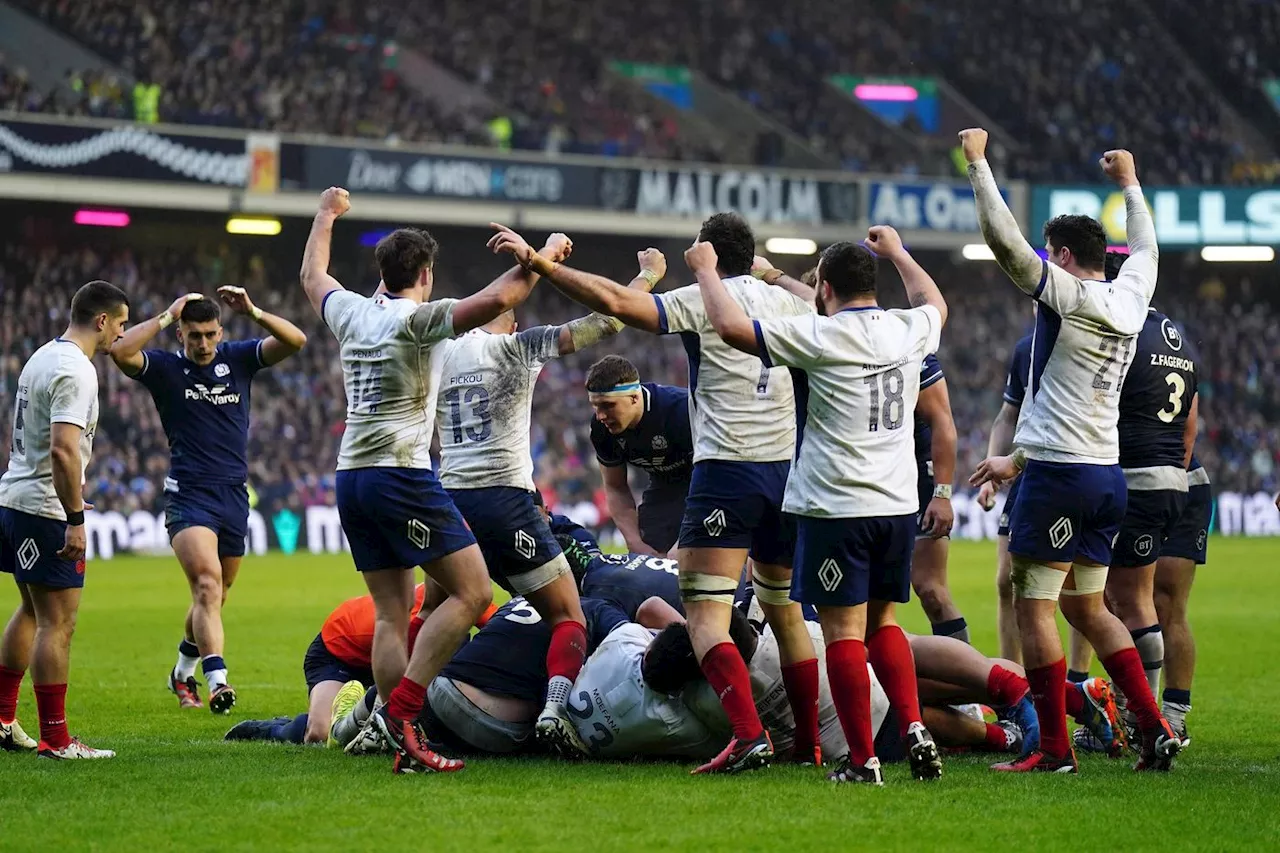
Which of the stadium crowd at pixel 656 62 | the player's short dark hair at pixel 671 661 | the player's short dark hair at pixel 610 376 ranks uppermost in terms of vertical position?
the stadium crowd at pixel 656 62

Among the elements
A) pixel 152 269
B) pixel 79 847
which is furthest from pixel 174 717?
pixel 152 269

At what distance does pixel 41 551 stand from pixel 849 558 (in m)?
3.94

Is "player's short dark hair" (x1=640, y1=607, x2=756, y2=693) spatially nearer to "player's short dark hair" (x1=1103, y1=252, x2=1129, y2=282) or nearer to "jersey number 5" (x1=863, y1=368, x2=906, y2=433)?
"jersey number 5" (x1=863, y1=368, x2=906, y2=433)

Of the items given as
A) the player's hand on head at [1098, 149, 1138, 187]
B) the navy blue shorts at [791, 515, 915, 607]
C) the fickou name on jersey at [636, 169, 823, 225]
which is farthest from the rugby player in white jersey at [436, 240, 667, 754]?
the fickou name on jersey at [636, 169, 823, 225]

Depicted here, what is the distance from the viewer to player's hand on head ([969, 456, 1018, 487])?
23.9ft

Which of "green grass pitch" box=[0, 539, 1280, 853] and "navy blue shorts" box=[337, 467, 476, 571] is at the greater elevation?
"navy blue shorts" box=[337, 467, 476, 571]

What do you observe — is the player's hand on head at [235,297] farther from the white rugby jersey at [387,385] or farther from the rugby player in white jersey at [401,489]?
the white rugby jersey at [387,385]

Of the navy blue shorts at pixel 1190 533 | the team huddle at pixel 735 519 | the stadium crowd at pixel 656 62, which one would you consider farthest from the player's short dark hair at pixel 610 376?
the stadium crowd at pixel 656 62

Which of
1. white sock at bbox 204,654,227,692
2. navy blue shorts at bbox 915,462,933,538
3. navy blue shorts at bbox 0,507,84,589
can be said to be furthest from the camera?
white sock at bbox 204,654,227,692

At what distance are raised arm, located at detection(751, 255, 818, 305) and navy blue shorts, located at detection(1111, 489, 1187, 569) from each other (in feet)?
6.23

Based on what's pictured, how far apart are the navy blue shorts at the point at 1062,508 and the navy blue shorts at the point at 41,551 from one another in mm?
4483

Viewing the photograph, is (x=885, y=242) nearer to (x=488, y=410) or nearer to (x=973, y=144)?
(x=973, y=144)

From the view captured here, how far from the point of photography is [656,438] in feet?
30.5

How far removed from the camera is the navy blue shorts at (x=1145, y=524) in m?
8.07
